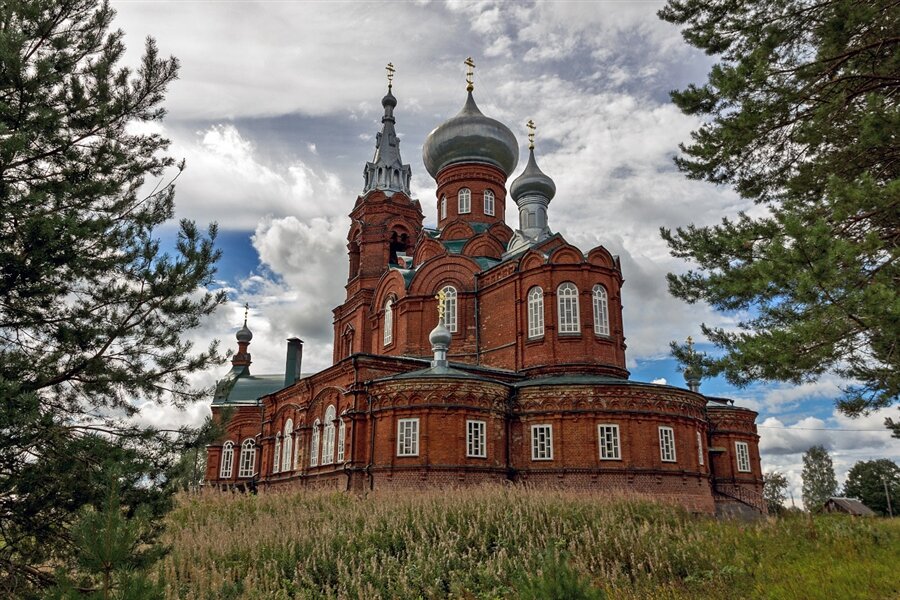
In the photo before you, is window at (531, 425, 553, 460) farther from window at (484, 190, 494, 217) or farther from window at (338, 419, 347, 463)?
window at (484, 190, 494, 217)

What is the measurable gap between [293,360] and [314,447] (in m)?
11.1

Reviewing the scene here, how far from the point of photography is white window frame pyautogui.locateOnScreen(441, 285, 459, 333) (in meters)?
25.3

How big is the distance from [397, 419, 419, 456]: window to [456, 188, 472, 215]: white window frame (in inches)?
524

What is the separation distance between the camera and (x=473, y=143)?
99.9 feet

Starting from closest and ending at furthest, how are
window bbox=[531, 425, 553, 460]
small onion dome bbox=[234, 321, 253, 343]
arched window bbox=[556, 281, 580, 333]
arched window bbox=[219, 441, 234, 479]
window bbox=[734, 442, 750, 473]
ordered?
window bbox=[531, 425, 553, 460]
arched window bbox=[556, 281, 580, 333]
window bbox=[734, 442, 750, 473]
arched window bbox=[219, 441, 234, 479]
small onion dome bbox=[234, 321, 253, 343]

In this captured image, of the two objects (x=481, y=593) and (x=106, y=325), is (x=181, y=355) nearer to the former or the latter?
(x=106, y=325)

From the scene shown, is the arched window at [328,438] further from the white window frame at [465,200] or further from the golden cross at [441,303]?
the white window frame at [465,200]

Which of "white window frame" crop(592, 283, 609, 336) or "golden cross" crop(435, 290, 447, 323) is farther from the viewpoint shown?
"golden cross" crop(435, 290, 447, 323)

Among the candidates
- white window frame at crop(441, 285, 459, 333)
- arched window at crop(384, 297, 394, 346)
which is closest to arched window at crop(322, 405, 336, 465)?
arched window at crop(384, 297, 394, 346)

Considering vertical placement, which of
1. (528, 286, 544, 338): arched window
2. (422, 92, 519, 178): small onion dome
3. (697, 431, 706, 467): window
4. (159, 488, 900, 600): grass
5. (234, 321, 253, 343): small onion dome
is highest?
(422, 92, 519, 178): small onion dome

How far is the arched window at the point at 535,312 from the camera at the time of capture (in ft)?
74.8

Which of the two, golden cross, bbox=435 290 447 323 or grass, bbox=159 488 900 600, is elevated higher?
golden cross, bbox=435 290 447 323

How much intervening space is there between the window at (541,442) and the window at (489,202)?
42.4ft

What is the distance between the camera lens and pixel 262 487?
26.9 m
